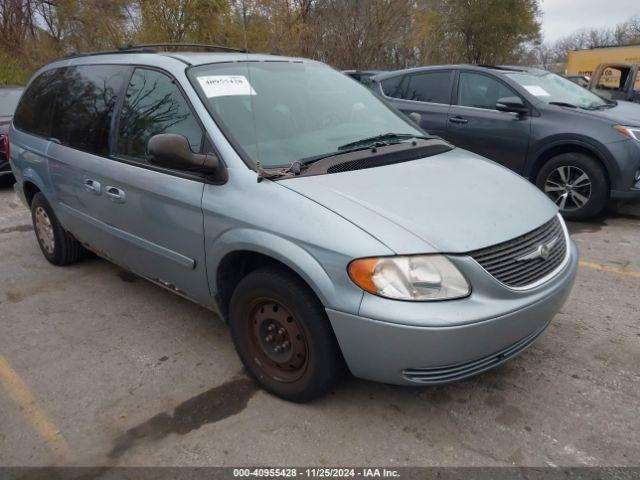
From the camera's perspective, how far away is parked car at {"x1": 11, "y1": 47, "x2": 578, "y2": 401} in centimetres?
221

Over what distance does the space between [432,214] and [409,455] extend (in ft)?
3.52

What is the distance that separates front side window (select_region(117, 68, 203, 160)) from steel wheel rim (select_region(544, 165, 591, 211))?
14.3 feet

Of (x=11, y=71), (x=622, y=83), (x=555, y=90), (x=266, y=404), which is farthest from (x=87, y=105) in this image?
(x=11, y=71)

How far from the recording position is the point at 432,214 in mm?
2385

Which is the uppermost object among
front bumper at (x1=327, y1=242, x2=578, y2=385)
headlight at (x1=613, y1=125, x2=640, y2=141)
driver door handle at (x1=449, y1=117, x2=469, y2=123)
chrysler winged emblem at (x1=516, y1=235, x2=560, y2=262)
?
headlight at (x1=613, y1=125, x2=640, y2=141)

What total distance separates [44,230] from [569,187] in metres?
5.29

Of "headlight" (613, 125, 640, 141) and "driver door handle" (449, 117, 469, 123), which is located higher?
"headlight" (613, 125, 640, 141)

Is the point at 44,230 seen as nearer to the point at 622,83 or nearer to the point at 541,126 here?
the point at 541,126

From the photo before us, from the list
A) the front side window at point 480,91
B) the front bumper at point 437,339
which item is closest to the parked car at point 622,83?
the front side window at point 480,91

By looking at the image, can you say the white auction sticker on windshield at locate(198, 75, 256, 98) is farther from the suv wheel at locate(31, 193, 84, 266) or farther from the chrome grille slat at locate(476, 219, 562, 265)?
the suv wheel at locate(31, 193, 84, 266)

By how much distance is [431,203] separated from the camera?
97.3 inches

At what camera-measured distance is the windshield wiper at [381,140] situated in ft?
9.92

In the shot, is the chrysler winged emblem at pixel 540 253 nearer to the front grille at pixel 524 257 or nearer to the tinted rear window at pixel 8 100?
the front grille at pixel 524 257

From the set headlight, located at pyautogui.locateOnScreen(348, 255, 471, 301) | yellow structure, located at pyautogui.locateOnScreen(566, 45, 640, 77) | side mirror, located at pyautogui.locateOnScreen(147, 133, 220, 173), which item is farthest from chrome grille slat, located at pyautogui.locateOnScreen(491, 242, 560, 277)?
yellow structure, located at pyautogui.locateOnScreen(566, 45, 640, 77)
